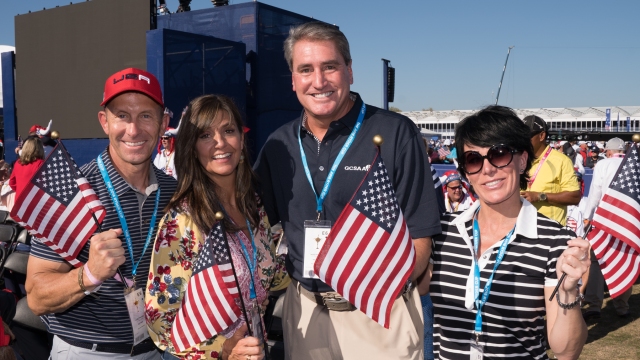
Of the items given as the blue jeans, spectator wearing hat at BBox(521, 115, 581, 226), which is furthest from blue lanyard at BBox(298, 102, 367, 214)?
spectator wearing hat at BBox(521, 115, 581, 226)

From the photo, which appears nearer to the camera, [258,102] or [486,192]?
[486,192]

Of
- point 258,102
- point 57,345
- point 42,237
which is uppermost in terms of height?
point 258,102

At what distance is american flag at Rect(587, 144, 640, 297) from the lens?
2.21 m

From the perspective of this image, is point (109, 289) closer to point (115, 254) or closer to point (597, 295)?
point (115, 254)

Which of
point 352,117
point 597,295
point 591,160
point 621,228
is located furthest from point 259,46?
point 591,160

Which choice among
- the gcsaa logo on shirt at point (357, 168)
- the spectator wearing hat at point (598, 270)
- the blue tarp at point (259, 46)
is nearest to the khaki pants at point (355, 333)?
the gcsaa logo on shirt at point (357, 168)

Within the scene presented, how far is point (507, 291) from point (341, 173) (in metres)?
0.95

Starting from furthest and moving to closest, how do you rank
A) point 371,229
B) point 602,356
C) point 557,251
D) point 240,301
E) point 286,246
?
1. point 602,356
2. point 286,246
3. point 371,229
4. point 240,301
5. point 557,251

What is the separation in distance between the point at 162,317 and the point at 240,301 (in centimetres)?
34

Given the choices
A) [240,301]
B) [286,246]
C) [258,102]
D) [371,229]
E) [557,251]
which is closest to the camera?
[557,251]

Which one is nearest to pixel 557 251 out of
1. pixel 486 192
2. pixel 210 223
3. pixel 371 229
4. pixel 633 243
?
pixel 486 192

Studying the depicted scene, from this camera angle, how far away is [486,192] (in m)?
2.15

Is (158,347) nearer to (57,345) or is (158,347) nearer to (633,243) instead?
(57,345)

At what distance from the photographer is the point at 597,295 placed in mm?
6371
